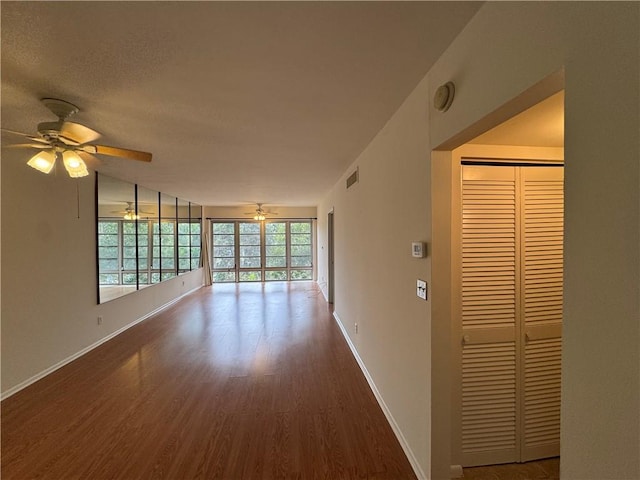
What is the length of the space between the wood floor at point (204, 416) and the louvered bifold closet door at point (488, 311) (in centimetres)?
58

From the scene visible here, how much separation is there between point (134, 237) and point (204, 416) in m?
3.50

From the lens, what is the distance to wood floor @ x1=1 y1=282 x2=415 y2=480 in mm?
1854

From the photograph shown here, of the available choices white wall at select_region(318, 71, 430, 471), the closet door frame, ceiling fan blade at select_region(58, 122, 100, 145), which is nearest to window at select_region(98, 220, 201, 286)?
ceiling fan blade at select_region(58, 122, 100, 145)

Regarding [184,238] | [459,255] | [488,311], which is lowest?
[488,311]

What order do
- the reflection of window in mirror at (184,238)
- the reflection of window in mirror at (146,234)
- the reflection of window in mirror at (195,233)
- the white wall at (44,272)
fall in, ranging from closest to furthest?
the white wall at (44,272) → the reflection of window in mirror at (146,234) → the reflection of window in mirror at (184,238) → the reflection of window in mirror at (195,233)

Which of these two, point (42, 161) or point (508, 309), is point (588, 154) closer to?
point (508, 309)

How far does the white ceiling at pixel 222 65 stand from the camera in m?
1.14

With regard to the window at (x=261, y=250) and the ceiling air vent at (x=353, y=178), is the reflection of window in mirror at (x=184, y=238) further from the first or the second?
the ceiling air vent at (x=353, y=178)

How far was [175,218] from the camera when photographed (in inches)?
252

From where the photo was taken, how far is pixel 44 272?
Answer: 9.98 feet

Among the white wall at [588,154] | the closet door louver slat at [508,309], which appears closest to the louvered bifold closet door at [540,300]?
the closet door louver slat at [508,309]

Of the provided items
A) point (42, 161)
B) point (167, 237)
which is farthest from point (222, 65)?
point (167, 237)

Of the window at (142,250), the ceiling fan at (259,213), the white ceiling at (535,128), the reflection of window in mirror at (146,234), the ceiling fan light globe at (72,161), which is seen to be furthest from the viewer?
the ceiling fan at (259,213)

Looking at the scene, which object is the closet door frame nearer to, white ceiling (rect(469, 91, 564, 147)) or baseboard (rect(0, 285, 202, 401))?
white ceiling (rect(469, 91, 564, 147))
